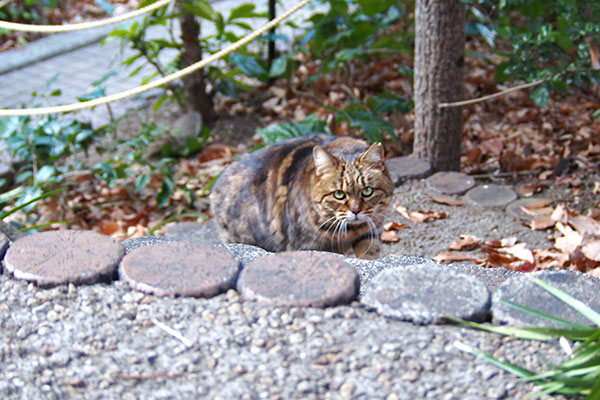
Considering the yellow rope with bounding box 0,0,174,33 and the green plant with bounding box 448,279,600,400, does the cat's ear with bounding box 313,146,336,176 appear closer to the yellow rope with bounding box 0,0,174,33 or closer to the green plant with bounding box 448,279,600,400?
the yellow rope with bounding box 0,0,174,33

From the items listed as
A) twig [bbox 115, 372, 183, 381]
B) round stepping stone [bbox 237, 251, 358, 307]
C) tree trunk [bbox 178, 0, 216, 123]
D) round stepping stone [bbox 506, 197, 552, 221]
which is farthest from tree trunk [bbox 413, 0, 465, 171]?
twig [bbox 115, 372, 183, 381]

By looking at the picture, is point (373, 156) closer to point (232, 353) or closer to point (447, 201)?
point (447, 201)

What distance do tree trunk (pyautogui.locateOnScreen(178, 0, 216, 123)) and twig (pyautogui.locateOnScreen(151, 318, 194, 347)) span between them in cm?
389

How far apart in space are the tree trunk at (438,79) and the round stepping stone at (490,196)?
0.28 meters

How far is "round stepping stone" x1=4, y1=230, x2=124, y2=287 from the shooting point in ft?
6.30

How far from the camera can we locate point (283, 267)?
1.89 meters

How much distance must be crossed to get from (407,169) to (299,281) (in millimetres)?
2374

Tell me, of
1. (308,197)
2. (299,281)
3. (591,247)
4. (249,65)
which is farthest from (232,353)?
(249,65)

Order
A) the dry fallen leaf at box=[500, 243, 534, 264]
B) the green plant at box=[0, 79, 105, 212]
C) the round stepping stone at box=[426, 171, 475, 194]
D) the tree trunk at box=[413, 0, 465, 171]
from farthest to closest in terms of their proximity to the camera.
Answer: the green plant at box=[0, 79, 105, 212], the round stepping stone at box=[426, 171, 475, 194], the tree trunk at box=[413, 0, 465, 171], the dry fallen leaf at box=[500, 243, 534, 264]

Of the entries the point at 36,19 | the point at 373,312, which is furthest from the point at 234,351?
the point at 36,19

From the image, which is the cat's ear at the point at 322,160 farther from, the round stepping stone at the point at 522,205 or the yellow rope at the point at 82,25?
the round stepping stone at the point at 522,205

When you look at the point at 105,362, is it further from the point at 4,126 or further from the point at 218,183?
the point at 4,126

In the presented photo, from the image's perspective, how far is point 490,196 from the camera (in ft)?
12.8

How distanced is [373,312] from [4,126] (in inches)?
135
